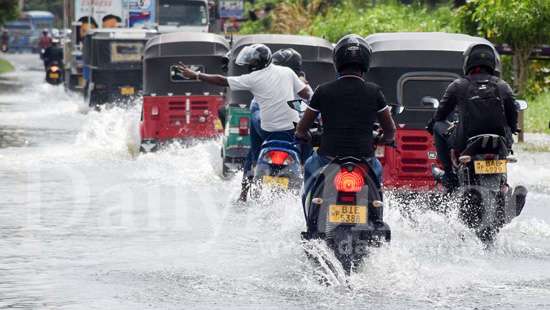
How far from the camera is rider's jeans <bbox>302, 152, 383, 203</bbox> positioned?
1089 centimetres

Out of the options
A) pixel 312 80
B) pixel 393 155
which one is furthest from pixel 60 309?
pixel 312 80

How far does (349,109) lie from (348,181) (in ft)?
1.87

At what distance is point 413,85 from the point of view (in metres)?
16.3

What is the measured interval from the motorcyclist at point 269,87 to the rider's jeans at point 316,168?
4.10 m

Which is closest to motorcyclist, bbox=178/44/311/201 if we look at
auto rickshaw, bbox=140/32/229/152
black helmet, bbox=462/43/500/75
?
black helmet, bbox=462/43/500/75

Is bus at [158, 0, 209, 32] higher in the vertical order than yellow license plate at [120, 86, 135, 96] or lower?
higher

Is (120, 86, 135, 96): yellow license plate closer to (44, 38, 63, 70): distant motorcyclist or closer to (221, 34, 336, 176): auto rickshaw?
(221, 34, 336, 176): auto rickshaw

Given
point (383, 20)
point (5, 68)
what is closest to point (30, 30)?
point (5, 68)

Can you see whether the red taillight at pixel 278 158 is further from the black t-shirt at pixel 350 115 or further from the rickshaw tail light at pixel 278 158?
the black t-shirt at pixel 350 115

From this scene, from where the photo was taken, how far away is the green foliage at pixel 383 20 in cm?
4141

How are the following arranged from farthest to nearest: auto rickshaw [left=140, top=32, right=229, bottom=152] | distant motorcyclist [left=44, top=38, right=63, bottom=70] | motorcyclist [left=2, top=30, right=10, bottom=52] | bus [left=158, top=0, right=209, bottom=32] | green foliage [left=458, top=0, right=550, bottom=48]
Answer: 1. motorcyclist [left=2, top=30, right=10, bottom=52]
2. distant motorcyclist [left=44, top=38, right=63, bottom=70]
3. bus [left=158, top=0, right=209, bottom=32]
4. green foliage [left=458, top=0, right=550, bottom=48]
5. auto rickshaw [left=140, top=32, right=229, bottom=152]

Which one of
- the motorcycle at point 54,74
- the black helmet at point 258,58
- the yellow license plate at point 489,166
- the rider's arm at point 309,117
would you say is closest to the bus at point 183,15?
the motorcycle at point 54,74

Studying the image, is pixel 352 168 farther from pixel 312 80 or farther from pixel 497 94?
pixel 312 80

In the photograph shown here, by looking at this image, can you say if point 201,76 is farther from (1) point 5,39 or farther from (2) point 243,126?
(1) point 5,39
